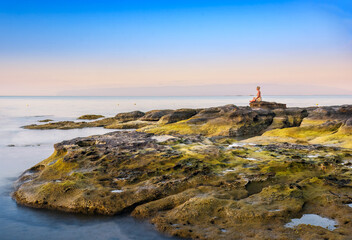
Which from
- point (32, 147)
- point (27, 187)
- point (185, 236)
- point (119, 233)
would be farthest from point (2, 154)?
point (185, 236)

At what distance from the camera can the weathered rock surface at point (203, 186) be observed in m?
7.12

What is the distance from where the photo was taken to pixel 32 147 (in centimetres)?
2127

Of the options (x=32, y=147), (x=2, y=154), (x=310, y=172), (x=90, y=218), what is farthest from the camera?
(x=32, y=147)

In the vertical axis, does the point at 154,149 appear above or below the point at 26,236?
above

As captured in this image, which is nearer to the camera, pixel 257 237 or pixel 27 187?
pixel 257 237

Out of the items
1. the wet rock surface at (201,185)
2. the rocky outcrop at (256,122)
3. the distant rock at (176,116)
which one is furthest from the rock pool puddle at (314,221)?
the distant rock at (176,116)

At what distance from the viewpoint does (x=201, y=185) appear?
30.3 ft

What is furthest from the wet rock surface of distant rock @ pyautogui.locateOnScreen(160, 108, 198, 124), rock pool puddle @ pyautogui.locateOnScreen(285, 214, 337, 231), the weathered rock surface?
distant rock @ pyautogui.locateOnScreen(160, 108, 198, 124)

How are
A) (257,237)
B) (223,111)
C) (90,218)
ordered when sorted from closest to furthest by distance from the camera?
(257,237) → (90,218) → (223,111)

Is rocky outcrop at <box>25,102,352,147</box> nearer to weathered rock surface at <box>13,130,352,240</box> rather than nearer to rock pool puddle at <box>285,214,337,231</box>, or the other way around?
weathered rock surface at <box>13,130,352,240</box>

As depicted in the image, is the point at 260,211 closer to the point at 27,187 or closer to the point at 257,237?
the point at 257,237

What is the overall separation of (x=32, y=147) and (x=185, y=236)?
17606 mm

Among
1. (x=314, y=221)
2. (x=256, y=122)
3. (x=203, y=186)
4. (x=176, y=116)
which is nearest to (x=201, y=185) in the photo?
(x=203, y=186)

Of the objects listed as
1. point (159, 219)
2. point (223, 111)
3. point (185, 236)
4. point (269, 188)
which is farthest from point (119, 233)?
point (223, 111)
